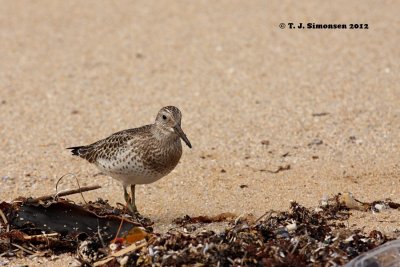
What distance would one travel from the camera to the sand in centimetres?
868

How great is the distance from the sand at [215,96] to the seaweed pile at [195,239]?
626 mm

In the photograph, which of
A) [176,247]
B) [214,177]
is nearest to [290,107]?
[214,177]

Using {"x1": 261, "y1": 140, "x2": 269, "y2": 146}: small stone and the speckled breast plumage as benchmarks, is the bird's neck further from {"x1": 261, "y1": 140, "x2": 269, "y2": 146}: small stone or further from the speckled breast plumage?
{"x1": 261, "y1": 140, "x2": 269, "y2": 146}: small stone

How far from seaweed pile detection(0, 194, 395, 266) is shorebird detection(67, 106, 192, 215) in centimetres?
33

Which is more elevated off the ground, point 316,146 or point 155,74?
point 155,74

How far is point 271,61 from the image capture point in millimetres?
12984

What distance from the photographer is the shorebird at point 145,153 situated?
7578 mm

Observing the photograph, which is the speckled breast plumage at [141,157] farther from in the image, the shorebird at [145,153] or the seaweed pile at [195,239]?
the seaweed pile at [195,239]

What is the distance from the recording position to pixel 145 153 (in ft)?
24.9

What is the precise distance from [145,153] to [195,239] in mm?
1570

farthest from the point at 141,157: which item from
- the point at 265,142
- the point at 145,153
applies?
the point at 265,142

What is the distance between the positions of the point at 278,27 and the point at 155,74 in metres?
2.96

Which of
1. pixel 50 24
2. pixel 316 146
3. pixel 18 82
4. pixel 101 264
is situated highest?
pixel 50 24

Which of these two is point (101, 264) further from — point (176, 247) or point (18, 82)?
point (18, 82)
